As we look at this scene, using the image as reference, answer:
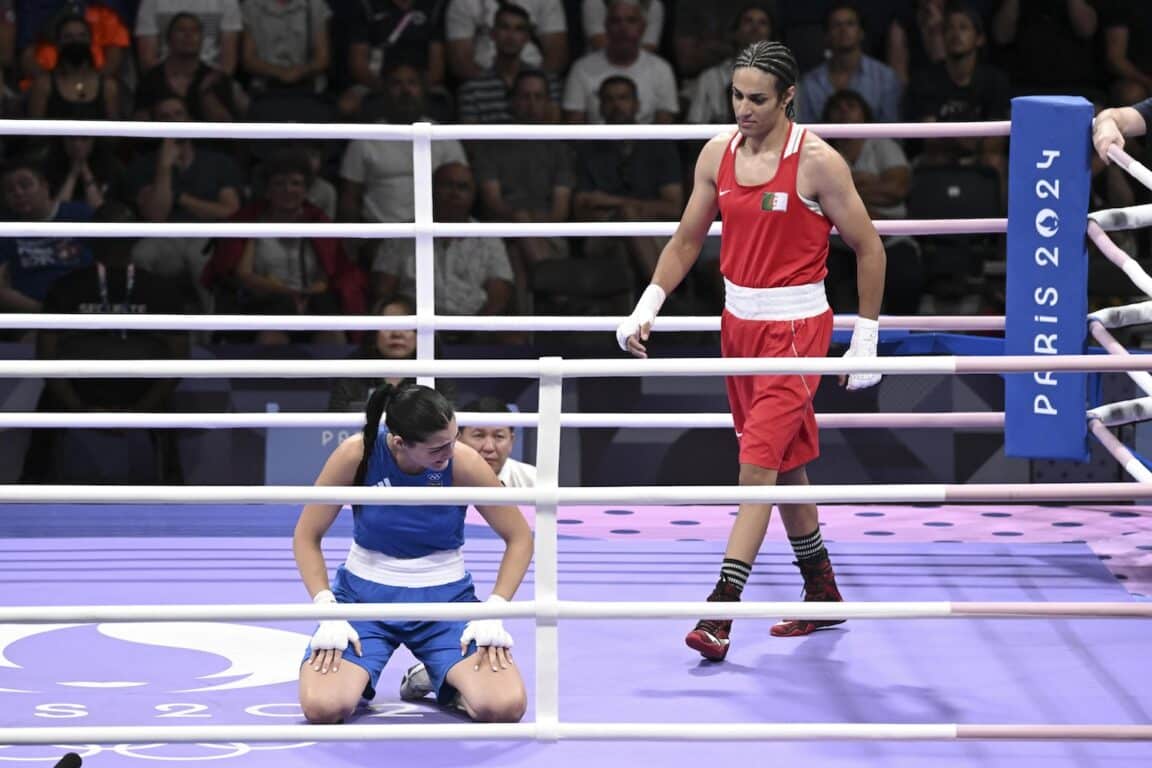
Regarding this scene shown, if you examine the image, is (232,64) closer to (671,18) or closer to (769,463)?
(671,18)

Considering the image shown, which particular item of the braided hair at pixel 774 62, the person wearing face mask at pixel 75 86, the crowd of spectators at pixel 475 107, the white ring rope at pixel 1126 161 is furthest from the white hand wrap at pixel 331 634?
the person wearing face mask at pixel 75 86

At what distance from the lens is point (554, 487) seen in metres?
3.51

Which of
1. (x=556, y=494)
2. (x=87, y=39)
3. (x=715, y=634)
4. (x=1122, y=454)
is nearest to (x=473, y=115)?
(x=87, y=39)

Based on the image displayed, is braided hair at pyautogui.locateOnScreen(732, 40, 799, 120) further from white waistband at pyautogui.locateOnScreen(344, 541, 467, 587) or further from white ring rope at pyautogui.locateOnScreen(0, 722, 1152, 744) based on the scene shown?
white ring rope at pyautogui.locateOnScreen(0, 722, 1152, 744)

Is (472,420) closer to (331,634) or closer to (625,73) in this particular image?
(331,634)

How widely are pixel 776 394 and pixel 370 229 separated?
1.44 meters

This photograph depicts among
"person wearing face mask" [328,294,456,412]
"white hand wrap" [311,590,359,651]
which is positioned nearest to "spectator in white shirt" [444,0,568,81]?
"person wearing face mask" [328,294,456,412]

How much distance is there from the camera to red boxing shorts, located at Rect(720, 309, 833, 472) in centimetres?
455

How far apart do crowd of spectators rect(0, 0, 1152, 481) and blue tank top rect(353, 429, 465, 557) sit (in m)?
3.14

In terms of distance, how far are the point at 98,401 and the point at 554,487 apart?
4177 mm

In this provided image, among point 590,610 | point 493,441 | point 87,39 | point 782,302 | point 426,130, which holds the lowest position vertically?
point 590,610

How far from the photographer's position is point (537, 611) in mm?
3557

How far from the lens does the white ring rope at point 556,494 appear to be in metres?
3.44

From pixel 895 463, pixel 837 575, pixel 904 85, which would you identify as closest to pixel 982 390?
pixel 895 463
